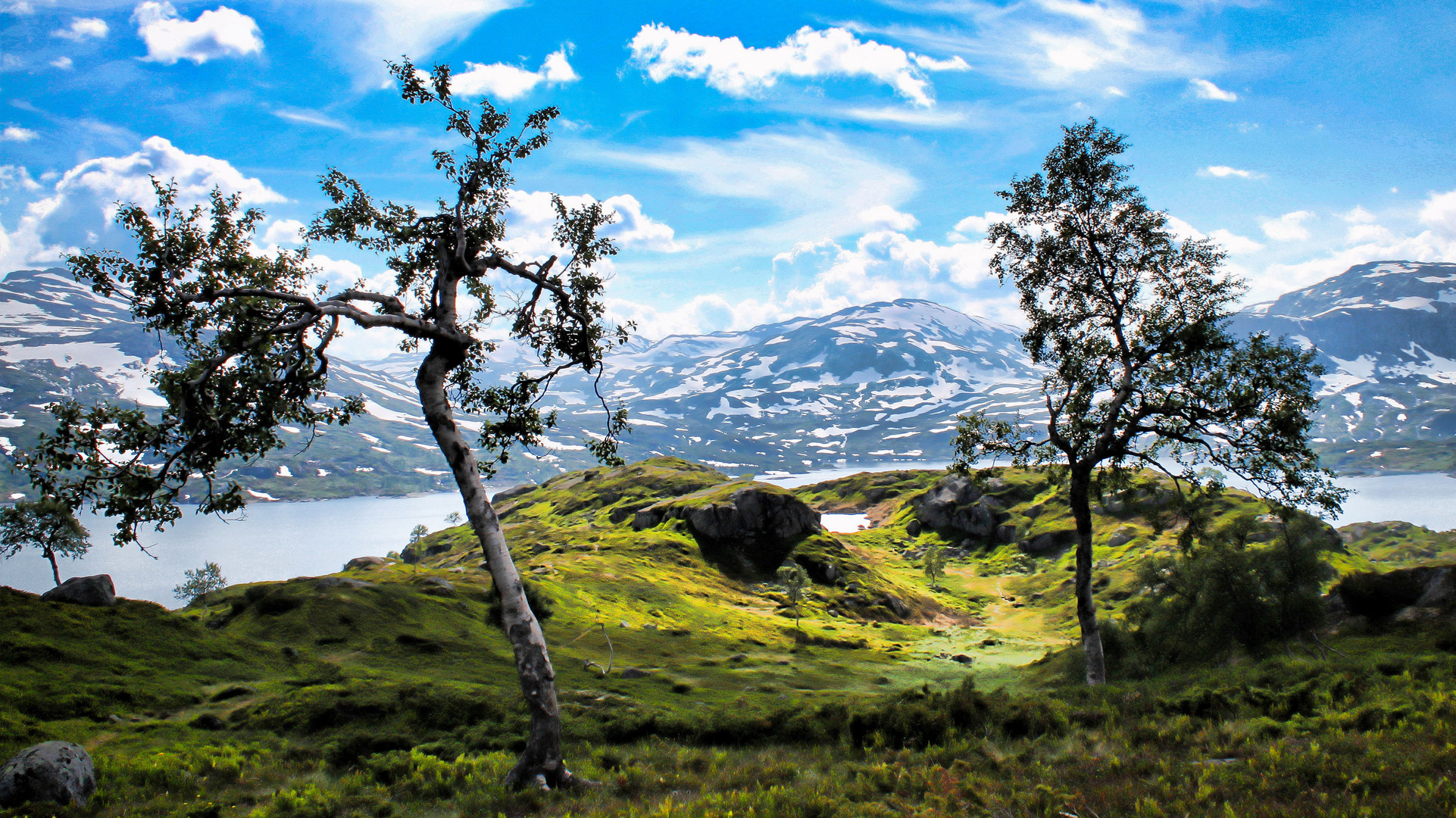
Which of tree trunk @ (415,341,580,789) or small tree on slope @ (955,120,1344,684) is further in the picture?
small tree on slope @ (955,120,1344,684)

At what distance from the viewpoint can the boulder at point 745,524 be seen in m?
124

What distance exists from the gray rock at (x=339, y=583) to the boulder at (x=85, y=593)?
14.7m

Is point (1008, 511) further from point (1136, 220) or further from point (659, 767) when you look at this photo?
point (659, 767)

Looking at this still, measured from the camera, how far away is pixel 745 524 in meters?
129

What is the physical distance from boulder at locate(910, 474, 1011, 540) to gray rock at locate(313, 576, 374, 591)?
153m

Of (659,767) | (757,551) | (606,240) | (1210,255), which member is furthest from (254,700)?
(757,551)

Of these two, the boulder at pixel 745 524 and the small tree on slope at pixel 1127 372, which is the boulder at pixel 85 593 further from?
the boulder at pixel 745 524

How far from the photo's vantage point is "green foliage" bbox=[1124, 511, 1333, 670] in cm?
2836

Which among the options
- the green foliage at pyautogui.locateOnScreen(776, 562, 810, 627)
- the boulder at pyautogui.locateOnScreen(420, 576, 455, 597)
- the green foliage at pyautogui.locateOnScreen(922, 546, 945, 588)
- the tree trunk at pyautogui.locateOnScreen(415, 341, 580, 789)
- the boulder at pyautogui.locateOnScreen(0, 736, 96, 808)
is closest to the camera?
the boulder at pyautogui.locateOnScreen(0, 736, 96, 808)

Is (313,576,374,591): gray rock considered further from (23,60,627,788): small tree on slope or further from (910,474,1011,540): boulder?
(910,474,1011,540): boulder

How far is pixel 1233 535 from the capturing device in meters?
32.1

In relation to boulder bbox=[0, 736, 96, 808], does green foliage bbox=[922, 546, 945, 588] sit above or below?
below

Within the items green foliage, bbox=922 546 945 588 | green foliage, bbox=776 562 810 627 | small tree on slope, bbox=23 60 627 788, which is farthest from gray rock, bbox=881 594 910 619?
small tree on slope, bbox=23 60 627 788

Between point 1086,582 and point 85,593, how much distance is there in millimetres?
48884
